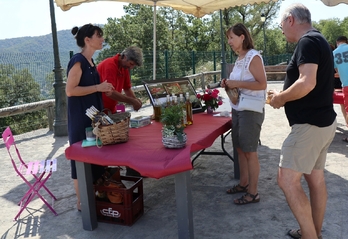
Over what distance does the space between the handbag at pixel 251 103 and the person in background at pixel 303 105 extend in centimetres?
76

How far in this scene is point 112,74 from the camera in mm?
3609

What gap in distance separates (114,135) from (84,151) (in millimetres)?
268

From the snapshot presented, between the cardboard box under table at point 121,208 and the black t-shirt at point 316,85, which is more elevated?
the black t-shirt at point 316,85

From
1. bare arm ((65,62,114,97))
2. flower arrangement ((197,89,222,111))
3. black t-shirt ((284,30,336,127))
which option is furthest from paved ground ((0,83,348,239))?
bare arm ((65,62,114,97))

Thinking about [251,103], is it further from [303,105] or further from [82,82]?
[82,82]

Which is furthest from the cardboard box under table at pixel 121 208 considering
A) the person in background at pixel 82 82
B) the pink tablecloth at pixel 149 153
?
the person in background at pixel 82 82

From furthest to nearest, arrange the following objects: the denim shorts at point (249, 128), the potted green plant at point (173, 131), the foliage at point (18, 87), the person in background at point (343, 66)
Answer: the foliage at point (18, 87) < the person in background at point (343, 66) < the denim shorts at point (249, 128) < the potted green plant at point (173, 131)

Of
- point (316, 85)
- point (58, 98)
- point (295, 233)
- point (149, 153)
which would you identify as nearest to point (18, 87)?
point (58, 98)

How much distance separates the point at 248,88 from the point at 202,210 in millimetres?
1259

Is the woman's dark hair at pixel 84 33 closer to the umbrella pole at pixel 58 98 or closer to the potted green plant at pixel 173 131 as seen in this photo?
the potted green plant at pixel 173 131

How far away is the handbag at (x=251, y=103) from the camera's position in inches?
127

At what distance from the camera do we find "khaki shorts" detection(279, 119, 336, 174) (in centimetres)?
233

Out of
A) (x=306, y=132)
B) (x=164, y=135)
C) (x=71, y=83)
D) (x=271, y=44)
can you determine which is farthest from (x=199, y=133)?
(x=271, y=44)

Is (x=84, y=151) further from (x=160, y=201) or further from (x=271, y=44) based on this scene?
(x=271, y=44)
